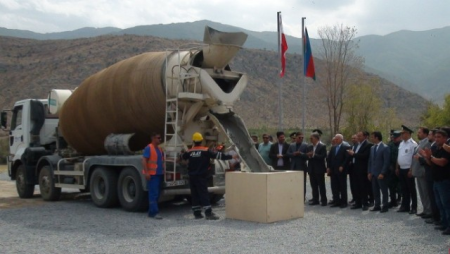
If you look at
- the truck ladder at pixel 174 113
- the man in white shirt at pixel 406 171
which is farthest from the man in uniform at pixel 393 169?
the truck ladder at pixel 174 113

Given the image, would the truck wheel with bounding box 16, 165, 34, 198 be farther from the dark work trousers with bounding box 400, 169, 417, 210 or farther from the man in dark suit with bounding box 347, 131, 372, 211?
the dark work trousers with bounding box 400, 169, 417, 210

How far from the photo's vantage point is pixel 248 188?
439 inches

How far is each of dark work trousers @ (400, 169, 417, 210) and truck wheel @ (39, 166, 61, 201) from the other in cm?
886

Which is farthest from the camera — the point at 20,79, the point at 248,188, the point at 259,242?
the point at 20,79

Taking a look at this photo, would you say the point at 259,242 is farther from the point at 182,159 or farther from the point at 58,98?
the point at 58,98

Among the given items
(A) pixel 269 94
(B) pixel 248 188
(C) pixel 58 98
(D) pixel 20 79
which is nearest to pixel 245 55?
(A) pixel 269 94

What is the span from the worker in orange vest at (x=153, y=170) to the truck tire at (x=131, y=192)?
1.61ft

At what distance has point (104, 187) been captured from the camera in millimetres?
13859

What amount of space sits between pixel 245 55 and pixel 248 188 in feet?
201

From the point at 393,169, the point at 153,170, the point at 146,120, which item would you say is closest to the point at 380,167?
the point at 393,169

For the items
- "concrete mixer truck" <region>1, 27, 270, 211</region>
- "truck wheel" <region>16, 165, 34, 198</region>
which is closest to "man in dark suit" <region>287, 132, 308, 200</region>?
"concrete mixer truck" <region>1, 27, 270, 211</region>

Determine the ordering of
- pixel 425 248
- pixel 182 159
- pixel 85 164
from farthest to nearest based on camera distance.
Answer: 1. pixel 85 164
2. pixel 182 159
3. pixel 425 248

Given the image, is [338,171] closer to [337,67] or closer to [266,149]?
[266,149]

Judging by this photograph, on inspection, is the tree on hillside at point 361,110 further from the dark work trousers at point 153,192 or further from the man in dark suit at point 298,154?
the dark work trousers at point 153,192
